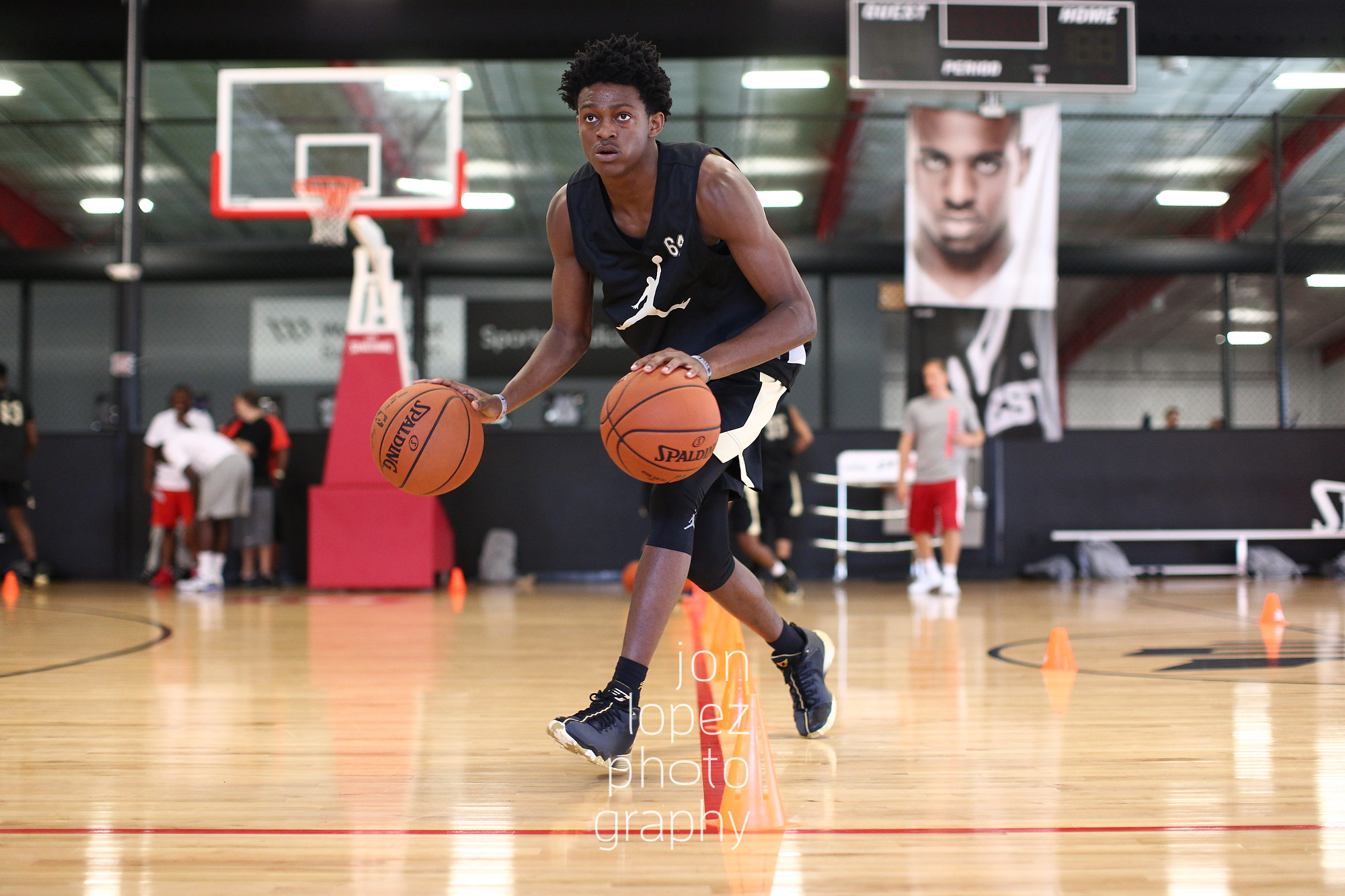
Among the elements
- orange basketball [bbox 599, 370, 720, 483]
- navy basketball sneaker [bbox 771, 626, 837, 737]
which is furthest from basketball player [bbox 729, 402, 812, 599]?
orange basketball [bbox 599, 370, 720, 483]

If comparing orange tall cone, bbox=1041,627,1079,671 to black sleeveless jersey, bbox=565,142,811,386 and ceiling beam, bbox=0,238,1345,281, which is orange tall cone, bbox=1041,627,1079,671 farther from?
ceiling beam, bbox=0,238,1345,281

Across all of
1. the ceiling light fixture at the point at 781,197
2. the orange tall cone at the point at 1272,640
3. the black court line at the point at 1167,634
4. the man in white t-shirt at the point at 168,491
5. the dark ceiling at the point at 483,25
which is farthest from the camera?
the ceiling light fixture at the point at 781,197

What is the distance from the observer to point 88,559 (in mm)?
8828

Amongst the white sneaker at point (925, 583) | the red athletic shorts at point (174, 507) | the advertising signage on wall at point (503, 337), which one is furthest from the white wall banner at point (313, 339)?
the white sneaker at point (925, 583)

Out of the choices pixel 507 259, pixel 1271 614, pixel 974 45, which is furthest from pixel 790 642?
pixel 507 259

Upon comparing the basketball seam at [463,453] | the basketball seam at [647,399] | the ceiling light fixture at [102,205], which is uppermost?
the ceiling light fixture at [102,205]

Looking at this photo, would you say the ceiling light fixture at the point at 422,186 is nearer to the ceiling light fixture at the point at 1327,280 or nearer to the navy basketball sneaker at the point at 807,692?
the navy basketball sneaker at the point at 807,692

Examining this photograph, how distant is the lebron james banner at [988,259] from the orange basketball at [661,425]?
701 centimetres

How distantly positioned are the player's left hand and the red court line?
2.76ft

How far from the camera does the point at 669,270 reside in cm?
231

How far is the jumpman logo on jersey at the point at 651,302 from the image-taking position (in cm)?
232

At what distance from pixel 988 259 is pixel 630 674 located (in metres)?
7.41

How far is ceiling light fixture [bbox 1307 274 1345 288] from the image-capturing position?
13.9m

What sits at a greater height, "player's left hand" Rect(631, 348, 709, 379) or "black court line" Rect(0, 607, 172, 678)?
"player's left hand" Rect(631, 348, 709, 379)
